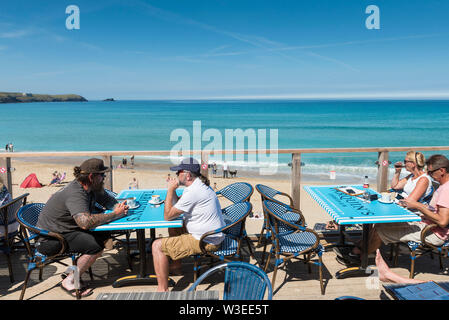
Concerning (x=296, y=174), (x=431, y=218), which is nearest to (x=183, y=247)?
(x=296, y=174)

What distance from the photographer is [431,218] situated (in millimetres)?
2967

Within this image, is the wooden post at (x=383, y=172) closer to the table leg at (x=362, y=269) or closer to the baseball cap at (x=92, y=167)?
the table leg at (x=362, y=269)

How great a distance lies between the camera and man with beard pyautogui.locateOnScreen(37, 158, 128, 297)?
9.27ft

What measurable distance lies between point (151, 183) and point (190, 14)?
256 ft

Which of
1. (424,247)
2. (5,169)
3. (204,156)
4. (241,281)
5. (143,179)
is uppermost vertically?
(204,156)

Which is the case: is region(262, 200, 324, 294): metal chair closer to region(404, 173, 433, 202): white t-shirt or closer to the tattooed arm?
region(404, 173, 433, 202): white t-shirt

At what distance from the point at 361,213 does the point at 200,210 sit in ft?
5.24

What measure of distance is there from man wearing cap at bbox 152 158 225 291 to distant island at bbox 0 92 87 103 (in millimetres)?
167131

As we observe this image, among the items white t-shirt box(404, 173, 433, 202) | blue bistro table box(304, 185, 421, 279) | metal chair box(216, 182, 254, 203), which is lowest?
blue bistro table box(304, 185, 421, 279)

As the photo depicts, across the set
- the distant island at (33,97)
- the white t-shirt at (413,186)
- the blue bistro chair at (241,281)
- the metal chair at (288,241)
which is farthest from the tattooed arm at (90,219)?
the distant island at (33,97)

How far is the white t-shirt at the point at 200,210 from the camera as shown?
2.78m

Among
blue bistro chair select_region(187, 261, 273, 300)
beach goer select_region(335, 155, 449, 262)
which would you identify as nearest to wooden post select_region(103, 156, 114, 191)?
blue bistro chair select_region(187, 261, 273, 300)

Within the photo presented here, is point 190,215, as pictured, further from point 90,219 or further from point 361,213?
point 361,213

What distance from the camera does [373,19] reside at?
169 inches
